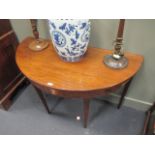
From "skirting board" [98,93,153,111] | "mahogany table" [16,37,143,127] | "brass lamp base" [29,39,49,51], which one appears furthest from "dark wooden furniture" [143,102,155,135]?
"brass lamp base" [29,39,49,51]

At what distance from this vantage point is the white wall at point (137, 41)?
93 centimetres

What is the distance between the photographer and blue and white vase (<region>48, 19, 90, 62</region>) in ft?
2.55

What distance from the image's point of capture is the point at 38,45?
3.69ft

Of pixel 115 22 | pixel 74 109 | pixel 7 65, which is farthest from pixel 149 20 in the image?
pixel 7 65

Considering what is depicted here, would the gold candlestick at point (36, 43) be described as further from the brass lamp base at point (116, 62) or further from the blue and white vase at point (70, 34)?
the brass lamp base at point (116, 62)

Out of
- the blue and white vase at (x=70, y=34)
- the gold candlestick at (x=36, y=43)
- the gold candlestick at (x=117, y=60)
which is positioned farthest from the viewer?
the gold candlestick at (x=36, y=43)

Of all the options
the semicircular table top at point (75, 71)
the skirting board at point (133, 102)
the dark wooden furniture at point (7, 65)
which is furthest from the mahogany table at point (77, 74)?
the skirting board at point (133, 102)

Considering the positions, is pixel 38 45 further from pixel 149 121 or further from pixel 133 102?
pixel 149 121

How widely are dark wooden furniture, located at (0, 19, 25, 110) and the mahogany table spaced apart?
13.4 inches

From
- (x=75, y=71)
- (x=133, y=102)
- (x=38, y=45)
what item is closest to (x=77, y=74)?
(x=75, y=71)

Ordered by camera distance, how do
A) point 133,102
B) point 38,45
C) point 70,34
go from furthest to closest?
point 133,102 < point 38,45 < point 70,34

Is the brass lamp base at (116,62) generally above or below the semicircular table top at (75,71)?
above

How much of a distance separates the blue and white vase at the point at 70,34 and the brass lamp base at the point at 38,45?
0.26m

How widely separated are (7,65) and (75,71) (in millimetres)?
775
